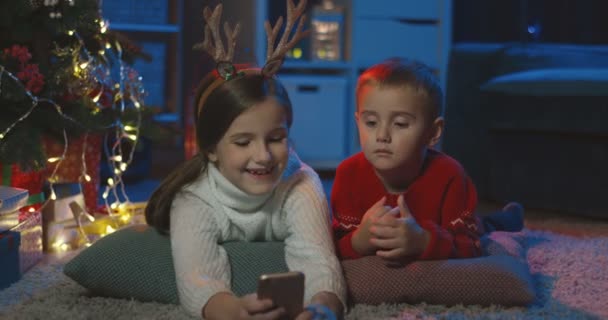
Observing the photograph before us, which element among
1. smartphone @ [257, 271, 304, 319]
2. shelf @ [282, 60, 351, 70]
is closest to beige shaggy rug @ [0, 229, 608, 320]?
smartphone @ [257, 271, 304, 319]

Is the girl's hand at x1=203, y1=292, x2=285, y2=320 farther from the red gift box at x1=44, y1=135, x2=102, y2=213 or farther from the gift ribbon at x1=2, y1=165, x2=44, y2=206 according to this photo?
the red gift box at x1=44, y1=135, x2=102, y2=213

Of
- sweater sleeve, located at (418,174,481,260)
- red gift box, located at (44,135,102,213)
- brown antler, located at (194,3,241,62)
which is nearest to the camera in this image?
brown antler, located at (194,3,241,62)

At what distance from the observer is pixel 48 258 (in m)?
1.99

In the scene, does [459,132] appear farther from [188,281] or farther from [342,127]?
[188,281]

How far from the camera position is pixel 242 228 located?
1.60 meters

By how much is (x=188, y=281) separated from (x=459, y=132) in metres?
1.80

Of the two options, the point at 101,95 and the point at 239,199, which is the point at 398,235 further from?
the point at 101,95

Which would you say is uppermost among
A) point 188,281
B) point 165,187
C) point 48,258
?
point 165,187

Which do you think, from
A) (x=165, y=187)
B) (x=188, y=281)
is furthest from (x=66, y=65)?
(x=188, y=281)

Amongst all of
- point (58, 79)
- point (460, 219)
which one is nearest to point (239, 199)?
point (460, 219)

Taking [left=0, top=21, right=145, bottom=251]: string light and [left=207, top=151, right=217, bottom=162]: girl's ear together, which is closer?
[left=207, top=151, right=217, bottom=162]: girl's ear

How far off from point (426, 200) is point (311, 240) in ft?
0.95

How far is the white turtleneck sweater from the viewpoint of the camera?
143cm

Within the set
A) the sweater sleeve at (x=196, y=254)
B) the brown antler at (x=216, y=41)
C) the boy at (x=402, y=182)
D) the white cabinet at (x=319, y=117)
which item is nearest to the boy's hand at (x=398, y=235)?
the boy at (x=402, y=182)
